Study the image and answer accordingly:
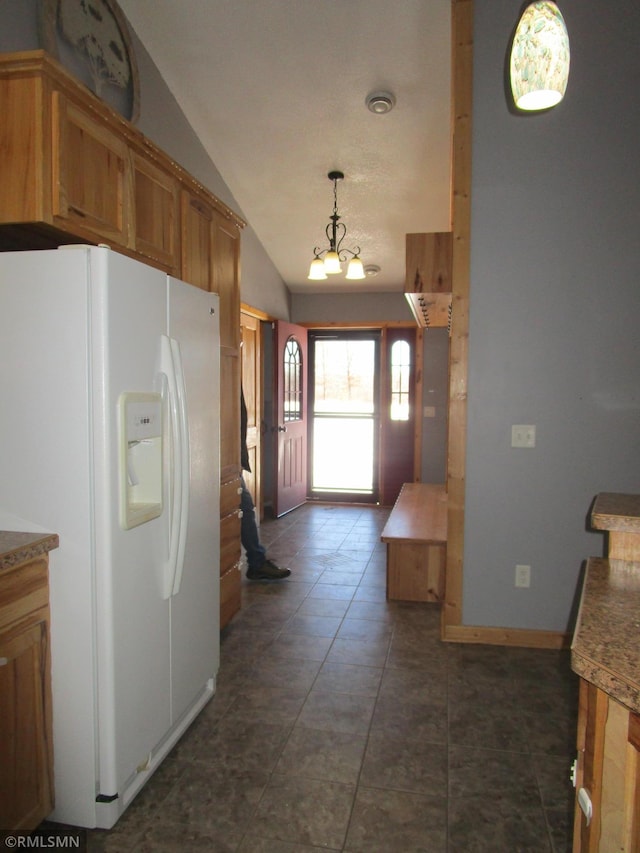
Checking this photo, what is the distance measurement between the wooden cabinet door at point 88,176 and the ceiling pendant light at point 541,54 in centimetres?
136

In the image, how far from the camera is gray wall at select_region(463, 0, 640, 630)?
9.12 ft

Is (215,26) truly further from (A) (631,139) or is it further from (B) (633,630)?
(B) (633,630)

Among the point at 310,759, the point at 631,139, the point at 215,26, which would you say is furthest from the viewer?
the point at 215,26

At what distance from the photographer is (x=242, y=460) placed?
12.0 feet

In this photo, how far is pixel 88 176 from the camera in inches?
78.7

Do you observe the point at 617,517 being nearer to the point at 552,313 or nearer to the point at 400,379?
the point at 552,313

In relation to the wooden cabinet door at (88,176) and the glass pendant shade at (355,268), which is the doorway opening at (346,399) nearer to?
the glass pendant shade at (355,268)

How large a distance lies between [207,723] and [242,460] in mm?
1674

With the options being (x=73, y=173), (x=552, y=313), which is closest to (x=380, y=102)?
(x=552, y=313)

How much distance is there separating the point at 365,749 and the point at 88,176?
89.1 inches

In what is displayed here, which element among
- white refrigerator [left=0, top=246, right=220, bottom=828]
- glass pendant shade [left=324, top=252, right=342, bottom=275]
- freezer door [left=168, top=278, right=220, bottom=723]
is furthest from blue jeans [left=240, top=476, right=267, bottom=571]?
white refrigerator [left=0, top=246, right=220, bottom=828]

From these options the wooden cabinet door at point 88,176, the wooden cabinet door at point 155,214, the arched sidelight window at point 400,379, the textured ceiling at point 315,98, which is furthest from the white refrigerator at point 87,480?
the arched sidelight window at point 400,379

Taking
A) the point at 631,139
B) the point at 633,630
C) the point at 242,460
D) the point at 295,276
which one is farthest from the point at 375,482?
the point at 633,630

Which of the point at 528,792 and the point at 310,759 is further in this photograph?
the point at 310,759
